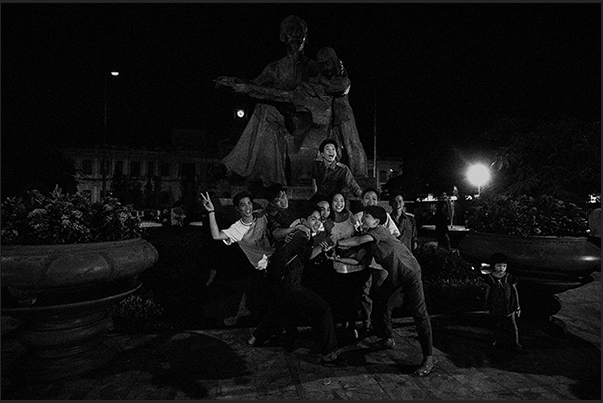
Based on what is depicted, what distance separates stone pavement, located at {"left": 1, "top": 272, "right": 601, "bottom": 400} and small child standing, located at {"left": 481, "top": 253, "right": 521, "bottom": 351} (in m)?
0.25

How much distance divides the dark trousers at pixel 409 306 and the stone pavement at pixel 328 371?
0.25 m

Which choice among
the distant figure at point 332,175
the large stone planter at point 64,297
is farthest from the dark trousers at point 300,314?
the distant figure at point 332,175

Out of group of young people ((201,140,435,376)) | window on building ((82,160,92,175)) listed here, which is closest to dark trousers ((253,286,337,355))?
group of young people ((201,140,435,376))

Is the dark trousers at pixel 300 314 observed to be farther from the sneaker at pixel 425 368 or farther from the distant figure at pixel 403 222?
the distant figure at pixel 403 222

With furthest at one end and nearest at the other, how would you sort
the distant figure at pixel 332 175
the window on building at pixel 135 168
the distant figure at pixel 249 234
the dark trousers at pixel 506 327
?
the window on building at pixel 135 168 < the distant figure at pixel 332 175 < the distant figure at pixel 249 234 < the dark trousers at pixel 506 327

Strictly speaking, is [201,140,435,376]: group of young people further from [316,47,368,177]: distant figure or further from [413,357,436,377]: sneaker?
[316,47,368,177]: distant figure

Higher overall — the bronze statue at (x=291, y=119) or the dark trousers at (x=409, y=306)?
the bronze statue at (x=291, y=119)

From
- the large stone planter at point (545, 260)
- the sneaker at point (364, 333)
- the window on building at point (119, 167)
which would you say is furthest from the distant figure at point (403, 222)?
the window on building at point (119, 167)

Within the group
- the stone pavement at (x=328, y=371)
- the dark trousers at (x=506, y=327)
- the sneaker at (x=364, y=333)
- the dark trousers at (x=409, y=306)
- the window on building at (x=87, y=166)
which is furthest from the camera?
the window on building at (x=87, y=166)

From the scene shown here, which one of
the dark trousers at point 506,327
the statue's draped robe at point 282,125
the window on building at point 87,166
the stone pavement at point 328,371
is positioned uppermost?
the window on building at point 87,166

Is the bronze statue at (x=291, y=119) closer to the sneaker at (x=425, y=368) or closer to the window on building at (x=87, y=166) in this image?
the sneaker at (x=425, y=368)

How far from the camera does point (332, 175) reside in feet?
19.1

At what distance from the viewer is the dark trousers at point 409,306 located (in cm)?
380

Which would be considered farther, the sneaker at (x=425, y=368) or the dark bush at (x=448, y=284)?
the dark bush at (x=448, y=284)
